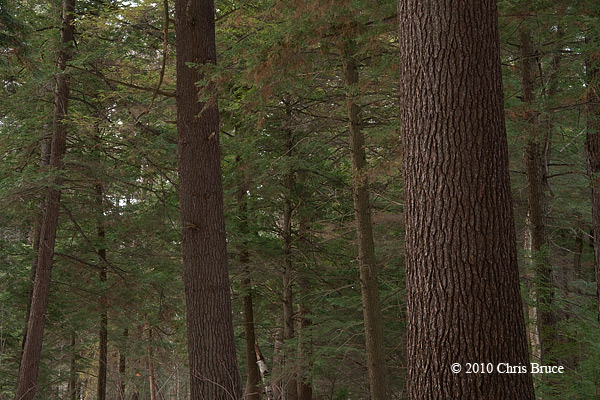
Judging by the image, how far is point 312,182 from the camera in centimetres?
1233

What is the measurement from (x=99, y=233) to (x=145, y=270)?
62.2 inches

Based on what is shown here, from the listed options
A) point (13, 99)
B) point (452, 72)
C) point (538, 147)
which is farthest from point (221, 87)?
point (538, 147)

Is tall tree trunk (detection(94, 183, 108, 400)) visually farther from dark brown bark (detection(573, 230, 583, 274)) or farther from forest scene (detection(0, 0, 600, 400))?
dark brown bark (detection(573, 230, 583, 274))

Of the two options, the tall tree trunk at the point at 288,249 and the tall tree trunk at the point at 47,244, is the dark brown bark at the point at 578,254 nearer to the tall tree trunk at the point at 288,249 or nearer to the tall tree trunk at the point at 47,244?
the tall tree trunk at the point at 288,249

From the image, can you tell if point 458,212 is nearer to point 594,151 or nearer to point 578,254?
point 594,151

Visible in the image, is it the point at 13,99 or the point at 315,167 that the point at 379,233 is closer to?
the point at 315,167

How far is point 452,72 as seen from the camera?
11.9 feet

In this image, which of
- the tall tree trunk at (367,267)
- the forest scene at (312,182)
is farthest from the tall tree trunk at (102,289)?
the tall tree trunk at (367,267)

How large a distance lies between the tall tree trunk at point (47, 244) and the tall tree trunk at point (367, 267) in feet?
17.2

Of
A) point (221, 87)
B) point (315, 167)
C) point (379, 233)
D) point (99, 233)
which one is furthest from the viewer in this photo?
point (99, 233)

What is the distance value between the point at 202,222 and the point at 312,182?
6594mm

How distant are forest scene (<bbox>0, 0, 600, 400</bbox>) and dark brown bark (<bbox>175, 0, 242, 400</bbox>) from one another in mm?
24

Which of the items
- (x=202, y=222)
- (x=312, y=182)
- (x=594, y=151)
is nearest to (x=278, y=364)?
(x=312, y=182)

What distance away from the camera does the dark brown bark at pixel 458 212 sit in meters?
3.40
